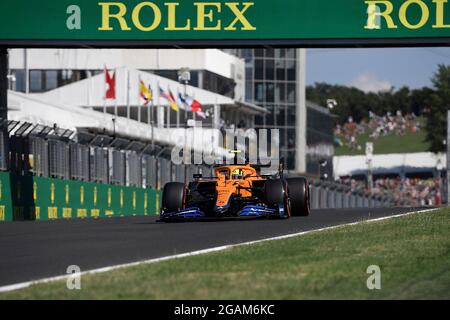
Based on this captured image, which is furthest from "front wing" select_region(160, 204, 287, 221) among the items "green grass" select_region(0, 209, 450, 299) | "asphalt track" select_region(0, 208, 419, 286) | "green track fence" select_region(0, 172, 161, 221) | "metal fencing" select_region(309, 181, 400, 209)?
"metal fencing" select_region(309, 181, 400, 209)

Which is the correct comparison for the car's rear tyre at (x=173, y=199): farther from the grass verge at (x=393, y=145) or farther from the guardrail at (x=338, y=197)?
the grass verge at (x=393, y=145)

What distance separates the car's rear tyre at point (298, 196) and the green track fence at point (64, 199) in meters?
6.29

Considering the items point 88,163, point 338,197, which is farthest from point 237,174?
point 338,197

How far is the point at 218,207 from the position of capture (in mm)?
25250

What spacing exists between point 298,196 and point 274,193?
6.79ft

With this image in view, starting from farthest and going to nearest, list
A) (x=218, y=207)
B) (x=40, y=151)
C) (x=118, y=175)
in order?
(x=118, y=175), (x=40, y=151), (x=218, y=207)

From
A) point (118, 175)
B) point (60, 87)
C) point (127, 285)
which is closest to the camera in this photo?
point (127, 285)

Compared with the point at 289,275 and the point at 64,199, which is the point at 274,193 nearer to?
the point at 64,199

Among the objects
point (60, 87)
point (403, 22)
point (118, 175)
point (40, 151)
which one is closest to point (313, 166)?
point (60, 87)

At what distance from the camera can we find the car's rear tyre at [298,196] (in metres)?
27.2

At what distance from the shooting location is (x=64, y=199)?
3491cm

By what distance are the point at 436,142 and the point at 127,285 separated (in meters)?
108

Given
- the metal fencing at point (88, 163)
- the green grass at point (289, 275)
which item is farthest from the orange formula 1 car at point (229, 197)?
the green grass at point (289, 275)
